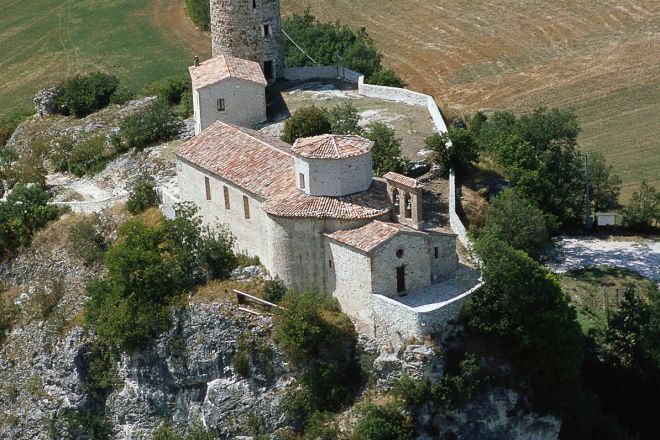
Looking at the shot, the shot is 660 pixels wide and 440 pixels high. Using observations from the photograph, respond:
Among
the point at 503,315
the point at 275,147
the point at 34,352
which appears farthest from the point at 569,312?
the point at 34,352

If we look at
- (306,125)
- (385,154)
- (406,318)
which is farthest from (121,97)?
(406,318)

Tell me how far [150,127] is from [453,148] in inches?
756

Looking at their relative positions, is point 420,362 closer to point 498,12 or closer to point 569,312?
point 569,312

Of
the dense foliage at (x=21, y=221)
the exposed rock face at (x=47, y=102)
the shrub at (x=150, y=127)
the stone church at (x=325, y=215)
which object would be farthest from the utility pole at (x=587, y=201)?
the exposed rock face at (x=47, y=102)

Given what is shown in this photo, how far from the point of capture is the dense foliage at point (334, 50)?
8375cm

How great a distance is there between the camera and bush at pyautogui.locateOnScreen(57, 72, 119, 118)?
8488 cm

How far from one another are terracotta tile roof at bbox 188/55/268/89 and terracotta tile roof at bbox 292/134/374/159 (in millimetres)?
16025

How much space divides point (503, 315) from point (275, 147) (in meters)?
13.8

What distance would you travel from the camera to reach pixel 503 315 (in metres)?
53.2

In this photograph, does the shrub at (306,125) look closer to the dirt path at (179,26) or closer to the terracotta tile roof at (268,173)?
the terracotta tile roof at (268,173)

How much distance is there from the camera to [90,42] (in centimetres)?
11669

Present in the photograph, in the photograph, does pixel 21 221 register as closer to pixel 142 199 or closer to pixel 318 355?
pixel 142 199

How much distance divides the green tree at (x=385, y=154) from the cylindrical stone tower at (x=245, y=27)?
16303 millimetres

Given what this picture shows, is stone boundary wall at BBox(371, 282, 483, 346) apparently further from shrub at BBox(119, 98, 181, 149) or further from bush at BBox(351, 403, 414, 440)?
shrub at BBox(119, 98, 181, 149)
